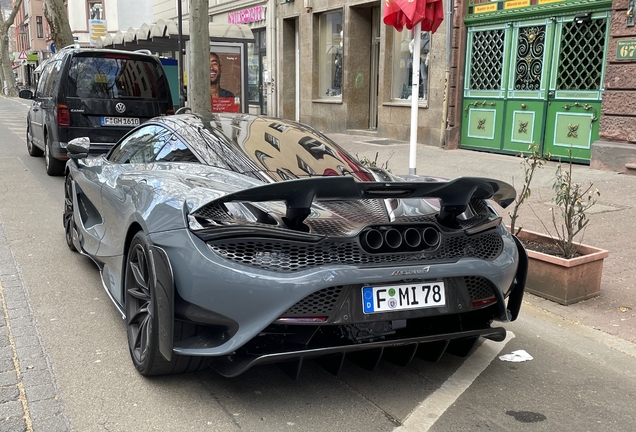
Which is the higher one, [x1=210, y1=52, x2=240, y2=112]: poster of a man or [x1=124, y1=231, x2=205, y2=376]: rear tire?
[x1=210, y1=52, x2=240, y2=112]: poster of a man

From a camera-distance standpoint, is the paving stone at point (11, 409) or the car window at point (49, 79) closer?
the paving stone at point (11, 409)

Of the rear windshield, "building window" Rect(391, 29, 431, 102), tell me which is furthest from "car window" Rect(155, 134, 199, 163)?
"building window" Rect(391, 29, 431, 102)

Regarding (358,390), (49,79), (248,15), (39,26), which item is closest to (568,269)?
(358,390)

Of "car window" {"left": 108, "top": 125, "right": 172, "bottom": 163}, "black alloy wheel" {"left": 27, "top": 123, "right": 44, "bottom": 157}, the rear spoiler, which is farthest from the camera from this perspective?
"black alloy wheel" {"left": 27, "top": 123, "right": 44, "bottom": 157}

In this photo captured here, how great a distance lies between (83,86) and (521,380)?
843cm

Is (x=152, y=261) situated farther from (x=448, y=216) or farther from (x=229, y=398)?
(x=448, y=216)

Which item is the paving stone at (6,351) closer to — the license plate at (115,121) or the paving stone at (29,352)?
the paving stone at (29,352)

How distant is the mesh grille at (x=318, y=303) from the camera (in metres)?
2.81

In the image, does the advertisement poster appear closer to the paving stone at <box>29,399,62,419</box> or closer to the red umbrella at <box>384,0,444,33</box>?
the red umbrella at <box>384,0,444,33</box>

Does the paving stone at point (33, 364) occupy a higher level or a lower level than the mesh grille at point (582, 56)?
lower

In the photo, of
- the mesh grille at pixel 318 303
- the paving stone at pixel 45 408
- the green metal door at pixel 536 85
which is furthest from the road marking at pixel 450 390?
the green metal door at pixel 536 85

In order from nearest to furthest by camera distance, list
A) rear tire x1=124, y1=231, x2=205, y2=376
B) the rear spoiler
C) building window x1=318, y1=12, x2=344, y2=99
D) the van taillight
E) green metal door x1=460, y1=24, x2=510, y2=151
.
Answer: the rear spoiler < rear tire x1=124, y1=231, x2=205, y2=376 < the van taillight < green metal door x1=460, y1=24, x2=510, y2=151 < building window x1=318, y1=12, x2=344, y2=99

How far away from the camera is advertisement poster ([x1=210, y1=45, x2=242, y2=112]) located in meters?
15.7

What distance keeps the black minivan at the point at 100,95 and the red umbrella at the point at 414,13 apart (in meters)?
4.14
